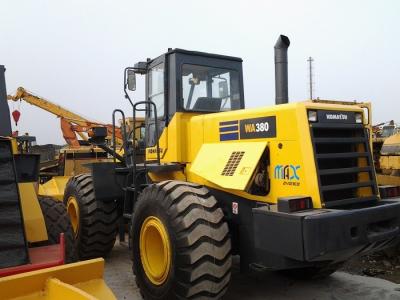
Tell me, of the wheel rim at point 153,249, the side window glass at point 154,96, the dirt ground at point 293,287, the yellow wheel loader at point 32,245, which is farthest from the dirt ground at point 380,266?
the yellow wheel loader at point 32,245

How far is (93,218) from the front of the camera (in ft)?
22.1

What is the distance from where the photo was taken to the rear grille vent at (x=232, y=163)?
4.76 m

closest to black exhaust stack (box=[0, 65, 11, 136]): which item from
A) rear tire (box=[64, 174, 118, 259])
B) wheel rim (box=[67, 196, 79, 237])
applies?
rear tire (box=[64, 174, 118, 259])

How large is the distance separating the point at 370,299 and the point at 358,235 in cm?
159

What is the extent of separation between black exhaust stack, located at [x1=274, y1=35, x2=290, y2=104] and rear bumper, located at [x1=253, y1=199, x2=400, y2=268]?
5.38ft

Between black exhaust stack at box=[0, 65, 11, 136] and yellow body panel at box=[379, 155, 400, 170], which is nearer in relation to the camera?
black exhaust stack at box=[0, 65, 11, 136]

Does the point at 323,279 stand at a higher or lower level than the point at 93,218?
lower

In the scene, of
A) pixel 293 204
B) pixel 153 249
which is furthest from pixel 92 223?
pixel 293 204

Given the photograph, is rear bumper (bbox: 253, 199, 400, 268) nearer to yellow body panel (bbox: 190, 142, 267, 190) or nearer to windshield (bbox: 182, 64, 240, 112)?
yellow body panel (bbox: 190, 142, 267, 190)

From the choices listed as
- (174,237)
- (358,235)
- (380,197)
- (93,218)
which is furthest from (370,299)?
(93,218)

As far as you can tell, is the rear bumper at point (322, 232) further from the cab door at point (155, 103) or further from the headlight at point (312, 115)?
the cab door at point (155, 103)

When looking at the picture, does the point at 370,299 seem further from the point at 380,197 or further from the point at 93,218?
the point at 93,218

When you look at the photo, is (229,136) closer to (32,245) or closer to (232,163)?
(232,163)

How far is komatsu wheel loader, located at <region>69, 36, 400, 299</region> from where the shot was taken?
396cm
